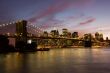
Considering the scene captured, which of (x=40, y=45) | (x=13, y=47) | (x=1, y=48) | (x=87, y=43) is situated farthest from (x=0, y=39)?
(x=87, y=43)

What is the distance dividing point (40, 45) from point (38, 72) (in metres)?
73.0

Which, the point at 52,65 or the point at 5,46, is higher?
the point at 5,46

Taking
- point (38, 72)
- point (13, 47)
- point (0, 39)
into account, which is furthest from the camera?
point (13, 47)

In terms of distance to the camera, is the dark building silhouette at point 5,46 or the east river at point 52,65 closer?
the east river at point 52,65

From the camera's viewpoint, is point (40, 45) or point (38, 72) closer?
point (38, 72)

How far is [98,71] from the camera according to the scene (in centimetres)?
2628

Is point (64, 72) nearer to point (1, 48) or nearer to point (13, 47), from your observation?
point (1, 48)

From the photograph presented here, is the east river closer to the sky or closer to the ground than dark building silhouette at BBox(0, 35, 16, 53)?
closer to the ground

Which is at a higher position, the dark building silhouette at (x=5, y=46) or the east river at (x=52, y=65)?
the dark building silhouette at (x=5, y=46)

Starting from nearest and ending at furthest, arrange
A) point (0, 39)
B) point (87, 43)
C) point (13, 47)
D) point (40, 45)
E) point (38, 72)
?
point (38, 72), point (0, 39), point (13, 47), point (40, 45), point (87, 43)

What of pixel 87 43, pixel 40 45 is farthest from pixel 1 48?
pixel 87 43

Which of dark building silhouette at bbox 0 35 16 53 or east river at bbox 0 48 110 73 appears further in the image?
dark building silhouette at bbox 0 35 16 53

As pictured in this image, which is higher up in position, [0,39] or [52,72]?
[0,39]

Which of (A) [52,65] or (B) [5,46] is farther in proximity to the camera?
(B) [5,46]
